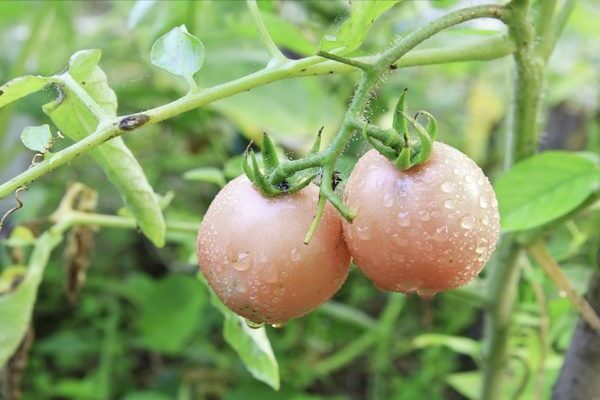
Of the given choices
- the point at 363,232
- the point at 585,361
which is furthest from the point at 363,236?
the point at 585,361

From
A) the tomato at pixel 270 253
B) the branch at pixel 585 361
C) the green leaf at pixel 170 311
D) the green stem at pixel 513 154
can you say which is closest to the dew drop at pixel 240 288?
the tomato at pixel 270 253

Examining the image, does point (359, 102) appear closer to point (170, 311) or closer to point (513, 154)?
point (513, 154)

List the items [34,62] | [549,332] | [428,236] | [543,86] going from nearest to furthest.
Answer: [428,236] < [543,86] < [549,332] < [34,62]

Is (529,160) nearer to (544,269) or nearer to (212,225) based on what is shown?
(544,269)

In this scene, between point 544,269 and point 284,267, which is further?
point 544,269

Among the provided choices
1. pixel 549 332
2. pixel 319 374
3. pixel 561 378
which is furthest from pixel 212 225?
pixel 319 374

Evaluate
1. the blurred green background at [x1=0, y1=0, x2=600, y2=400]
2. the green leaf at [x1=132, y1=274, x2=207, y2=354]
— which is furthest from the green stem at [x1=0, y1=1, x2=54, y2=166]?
the green leaf at [x1=132, y1=274, x2=207, y2=354]

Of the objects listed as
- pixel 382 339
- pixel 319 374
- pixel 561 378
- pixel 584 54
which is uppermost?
pixel 561 378
